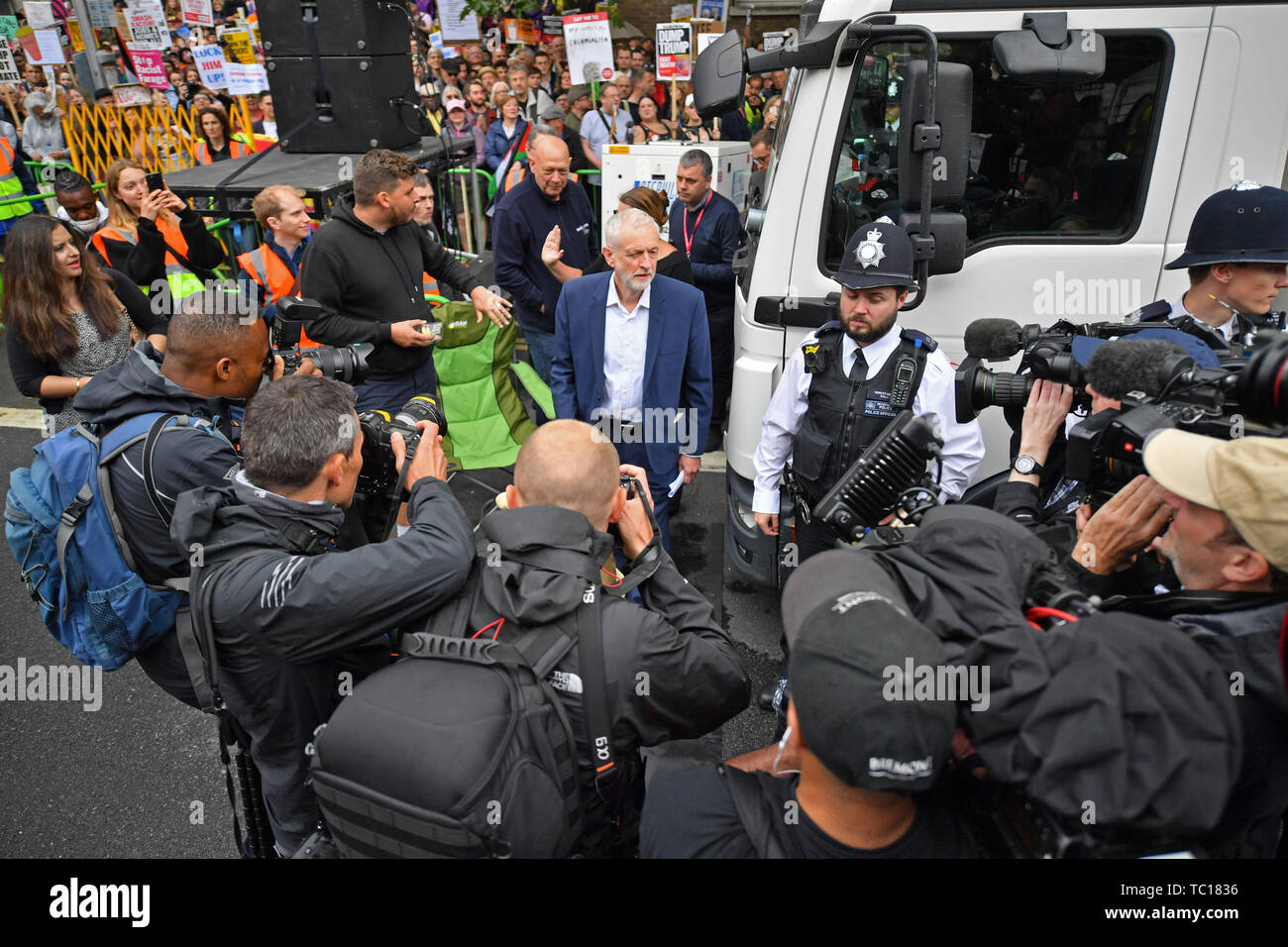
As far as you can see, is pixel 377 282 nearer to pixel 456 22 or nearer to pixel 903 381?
pixel 903 381

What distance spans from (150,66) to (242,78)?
292 centimetres

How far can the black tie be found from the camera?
296cm

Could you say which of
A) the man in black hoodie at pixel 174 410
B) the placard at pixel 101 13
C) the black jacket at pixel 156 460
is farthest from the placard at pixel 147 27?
the black jacket at pixel 156 460

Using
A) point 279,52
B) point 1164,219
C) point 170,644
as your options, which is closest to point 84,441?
point 170,644

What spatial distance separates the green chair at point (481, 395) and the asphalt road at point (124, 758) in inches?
63.7

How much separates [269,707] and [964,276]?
2735 mm

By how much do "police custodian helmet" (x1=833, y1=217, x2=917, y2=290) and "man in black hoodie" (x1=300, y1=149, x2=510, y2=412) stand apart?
6.04 feet

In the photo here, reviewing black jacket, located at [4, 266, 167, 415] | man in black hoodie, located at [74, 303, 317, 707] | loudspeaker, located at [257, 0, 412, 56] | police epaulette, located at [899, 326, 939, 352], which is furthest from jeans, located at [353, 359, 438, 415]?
loudspeaker, located at [257, 0, 412, 56]

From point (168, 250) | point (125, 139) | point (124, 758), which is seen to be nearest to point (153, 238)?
point (168, 250)

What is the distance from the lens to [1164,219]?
2.97 m

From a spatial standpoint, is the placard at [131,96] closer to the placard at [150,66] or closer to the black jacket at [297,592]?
the placard at [150,66]

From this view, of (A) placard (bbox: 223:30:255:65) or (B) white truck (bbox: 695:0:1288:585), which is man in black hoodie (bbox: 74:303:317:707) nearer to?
(B) white truck (bbox: 695:0:1288:585)

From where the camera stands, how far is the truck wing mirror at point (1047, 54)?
8.58ft

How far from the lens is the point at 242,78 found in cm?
1016
